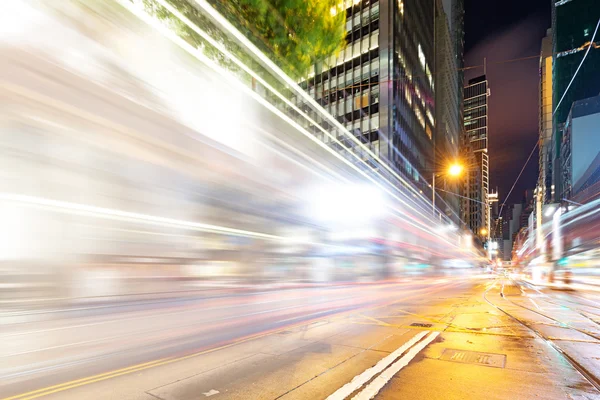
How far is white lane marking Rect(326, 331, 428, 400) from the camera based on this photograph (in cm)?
454

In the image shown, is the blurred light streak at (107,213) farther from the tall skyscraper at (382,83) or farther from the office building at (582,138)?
the office building at (582,138)

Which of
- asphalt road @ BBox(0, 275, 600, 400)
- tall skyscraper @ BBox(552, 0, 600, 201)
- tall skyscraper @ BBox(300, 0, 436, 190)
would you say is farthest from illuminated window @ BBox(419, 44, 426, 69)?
asphalt road @ BBox(0, 275, 600, 400)

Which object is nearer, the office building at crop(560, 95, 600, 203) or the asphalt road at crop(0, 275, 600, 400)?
the asphalt road at crop(0, 275, 600, 400)

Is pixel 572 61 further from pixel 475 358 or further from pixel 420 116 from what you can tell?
pixel 475 358

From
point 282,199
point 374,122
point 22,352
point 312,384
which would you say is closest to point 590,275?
point 282,199

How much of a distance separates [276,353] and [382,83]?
43958 mm

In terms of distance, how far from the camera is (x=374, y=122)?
50312 millimetres

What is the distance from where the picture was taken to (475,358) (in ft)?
20.7

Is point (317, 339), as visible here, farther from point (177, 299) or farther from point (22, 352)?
point (22, 352)

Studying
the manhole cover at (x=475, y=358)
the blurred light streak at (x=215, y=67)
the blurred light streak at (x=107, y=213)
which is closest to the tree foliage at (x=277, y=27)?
the blurred light streak at (x=215, y=67)

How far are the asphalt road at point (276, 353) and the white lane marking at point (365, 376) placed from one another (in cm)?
2

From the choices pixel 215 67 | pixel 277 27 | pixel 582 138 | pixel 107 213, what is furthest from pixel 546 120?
pixel 107 213

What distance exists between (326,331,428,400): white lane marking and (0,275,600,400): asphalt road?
0.07ft

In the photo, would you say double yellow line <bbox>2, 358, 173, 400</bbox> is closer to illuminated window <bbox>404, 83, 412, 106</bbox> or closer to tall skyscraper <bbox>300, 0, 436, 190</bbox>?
tall skyscraper <bbox>300, 0, 436, 190</bbox>
